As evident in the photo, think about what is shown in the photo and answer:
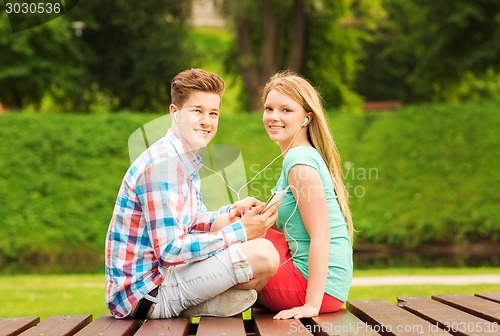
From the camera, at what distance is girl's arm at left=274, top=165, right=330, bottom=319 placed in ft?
11.6

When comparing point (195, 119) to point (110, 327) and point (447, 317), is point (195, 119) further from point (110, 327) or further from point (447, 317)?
point (447, 317)

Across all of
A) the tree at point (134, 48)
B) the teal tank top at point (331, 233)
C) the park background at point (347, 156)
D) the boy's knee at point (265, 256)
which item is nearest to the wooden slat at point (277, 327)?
the boy's knee at point (265, 256)

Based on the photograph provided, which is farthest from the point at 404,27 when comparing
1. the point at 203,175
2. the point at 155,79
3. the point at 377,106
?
the point at 203,175

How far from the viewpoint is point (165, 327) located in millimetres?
3283

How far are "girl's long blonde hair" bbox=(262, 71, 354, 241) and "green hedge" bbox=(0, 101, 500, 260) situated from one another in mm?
11498

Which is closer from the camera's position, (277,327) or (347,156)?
(277,327)

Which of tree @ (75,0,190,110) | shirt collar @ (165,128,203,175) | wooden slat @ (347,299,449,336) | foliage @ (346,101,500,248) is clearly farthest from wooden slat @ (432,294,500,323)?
tree @ (75,0,190,110)

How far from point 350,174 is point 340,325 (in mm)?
13825

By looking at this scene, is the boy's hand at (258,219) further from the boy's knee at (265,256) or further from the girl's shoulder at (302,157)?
the girl's shoulder at (302,157)

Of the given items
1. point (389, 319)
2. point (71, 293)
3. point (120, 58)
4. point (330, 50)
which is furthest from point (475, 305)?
point (120, 58)

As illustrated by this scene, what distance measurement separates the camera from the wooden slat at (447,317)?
2953 millimetres

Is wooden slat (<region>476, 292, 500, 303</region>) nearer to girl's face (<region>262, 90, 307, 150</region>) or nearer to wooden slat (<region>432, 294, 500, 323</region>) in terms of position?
wooden slat (<region>432, 294, 500, 323</region>)

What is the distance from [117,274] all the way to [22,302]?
16.3 ft

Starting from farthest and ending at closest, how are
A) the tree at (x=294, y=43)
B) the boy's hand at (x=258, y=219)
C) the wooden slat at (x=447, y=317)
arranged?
1. the tree at (x=294, y=43)
2. the boy's hand at (x=258, y=219)
3. the wooden slat at (x=447, y=317)
